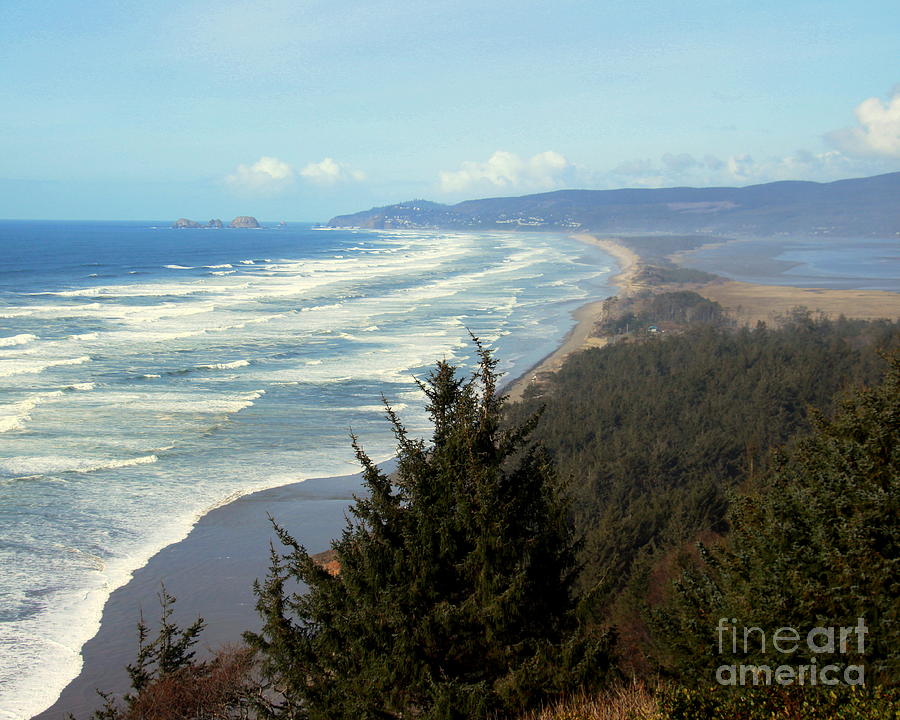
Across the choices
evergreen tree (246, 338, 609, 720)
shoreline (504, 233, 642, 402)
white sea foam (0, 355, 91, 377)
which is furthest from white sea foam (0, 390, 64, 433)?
evergreen tree (246, 338, 609, 720)

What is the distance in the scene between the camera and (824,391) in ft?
88.3

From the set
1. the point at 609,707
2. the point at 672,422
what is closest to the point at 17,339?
the point at 672,422

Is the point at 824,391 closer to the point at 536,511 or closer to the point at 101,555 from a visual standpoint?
the point at 536,511

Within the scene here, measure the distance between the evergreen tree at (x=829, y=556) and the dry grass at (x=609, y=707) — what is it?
1.21 metres

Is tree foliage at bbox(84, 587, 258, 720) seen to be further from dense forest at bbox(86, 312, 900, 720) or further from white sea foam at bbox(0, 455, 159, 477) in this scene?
white sea foam at bbox(0, 455, 159, 477)

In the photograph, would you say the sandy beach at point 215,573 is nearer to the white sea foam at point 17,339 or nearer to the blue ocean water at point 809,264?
the white sea foam at point 17,339

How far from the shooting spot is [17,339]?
46719 mm

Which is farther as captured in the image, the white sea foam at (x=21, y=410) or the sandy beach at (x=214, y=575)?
the white sea foam at (x=21, y=410)

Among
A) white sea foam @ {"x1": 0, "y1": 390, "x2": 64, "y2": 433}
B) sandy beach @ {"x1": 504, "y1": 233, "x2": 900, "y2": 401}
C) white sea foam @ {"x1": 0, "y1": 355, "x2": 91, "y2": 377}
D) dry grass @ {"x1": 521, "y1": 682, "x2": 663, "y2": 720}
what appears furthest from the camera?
sandy beach @ {"x1": 504, "y1": 233, "x2": 900, "y2": 401}

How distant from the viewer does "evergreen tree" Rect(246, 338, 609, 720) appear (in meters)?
7.76

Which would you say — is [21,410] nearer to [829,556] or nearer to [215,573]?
[215,573]

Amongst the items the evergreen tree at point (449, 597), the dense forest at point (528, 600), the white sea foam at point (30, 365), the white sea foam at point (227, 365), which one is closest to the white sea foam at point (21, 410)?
the white sea foam at point (30, 365)

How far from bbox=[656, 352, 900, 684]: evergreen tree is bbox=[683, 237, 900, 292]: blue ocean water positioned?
73.3 metres

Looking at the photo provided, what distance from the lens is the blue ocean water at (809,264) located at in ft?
268
